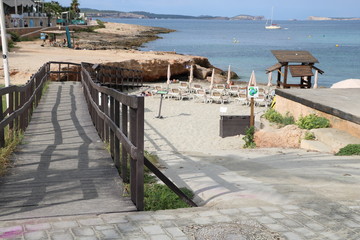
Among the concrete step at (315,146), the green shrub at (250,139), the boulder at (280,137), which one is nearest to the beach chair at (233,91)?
the green shrub at (250,139)

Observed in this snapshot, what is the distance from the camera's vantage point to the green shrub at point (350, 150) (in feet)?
30.7

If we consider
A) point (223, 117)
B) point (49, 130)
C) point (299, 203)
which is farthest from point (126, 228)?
point (223, 117)

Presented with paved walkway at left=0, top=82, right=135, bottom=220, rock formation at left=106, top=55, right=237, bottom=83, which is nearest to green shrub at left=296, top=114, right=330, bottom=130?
paved walkway at left=0, top=82, right=135, bottom=220

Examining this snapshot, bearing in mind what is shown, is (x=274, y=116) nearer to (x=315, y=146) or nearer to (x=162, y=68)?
(x=315, y=146)

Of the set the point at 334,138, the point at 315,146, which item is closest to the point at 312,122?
the point at 315,146

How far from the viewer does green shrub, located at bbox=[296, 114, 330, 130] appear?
11977mm

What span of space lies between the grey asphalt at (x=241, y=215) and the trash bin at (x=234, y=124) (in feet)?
28.3

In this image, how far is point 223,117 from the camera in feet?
52.0

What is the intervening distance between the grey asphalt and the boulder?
478cm

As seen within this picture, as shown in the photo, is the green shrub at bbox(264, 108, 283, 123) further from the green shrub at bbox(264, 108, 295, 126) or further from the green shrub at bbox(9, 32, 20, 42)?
the green shrub at bbox(9, 32, 20, 42)

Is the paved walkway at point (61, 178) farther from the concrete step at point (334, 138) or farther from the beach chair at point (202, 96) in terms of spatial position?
the beach chair at point (202, 96)

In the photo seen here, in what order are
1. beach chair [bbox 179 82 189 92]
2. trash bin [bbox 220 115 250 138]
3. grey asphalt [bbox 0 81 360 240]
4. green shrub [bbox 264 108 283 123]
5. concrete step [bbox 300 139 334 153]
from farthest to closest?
beach chair [bbox 179 82 189 92] < trash bin [bbox 220 115 250 138] < green shrub [bbox 264 108 283 123] < concrete step [bbox 300 139 334 153] < grey asphalt [bbox 0 81 360 240]

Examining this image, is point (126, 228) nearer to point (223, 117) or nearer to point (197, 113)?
point (223, 117)

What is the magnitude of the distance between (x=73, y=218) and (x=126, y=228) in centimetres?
53
